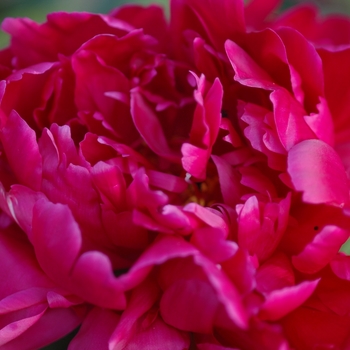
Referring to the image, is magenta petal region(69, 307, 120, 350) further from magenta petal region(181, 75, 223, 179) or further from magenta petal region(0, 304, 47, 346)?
magenta petal region(181, 75, 223, 179)

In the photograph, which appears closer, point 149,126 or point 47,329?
point 47,329

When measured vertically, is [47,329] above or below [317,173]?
below

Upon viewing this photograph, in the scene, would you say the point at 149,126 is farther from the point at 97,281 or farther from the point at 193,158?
the point at 97,281

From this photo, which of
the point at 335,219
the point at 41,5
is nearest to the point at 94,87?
the point at 335,219

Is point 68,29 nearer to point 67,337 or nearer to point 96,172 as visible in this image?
point 96,172

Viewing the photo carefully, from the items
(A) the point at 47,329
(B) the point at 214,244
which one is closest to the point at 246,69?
(B) the point at 214,244

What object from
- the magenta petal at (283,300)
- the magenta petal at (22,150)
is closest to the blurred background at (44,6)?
the magenta petal at (22,150)

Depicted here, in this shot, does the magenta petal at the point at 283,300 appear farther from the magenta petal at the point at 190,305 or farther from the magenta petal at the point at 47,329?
the magenta petal at the point at 47,329
